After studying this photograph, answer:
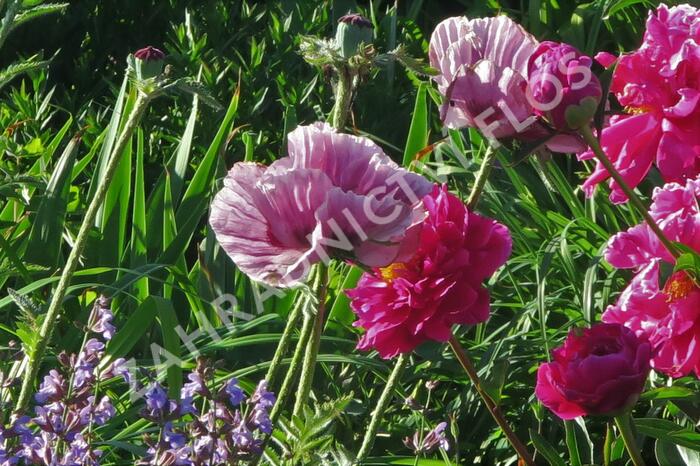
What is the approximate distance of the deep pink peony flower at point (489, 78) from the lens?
1108mm

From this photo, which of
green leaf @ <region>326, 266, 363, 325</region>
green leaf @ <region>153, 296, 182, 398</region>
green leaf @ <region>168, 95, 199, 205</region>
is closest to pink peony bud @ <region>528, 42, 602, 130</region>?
green leaf @ <region>153, 296, 182, 398</region>

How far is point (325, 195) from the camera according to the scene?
3.33 ft

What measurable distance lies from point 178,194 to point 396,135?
80 cm

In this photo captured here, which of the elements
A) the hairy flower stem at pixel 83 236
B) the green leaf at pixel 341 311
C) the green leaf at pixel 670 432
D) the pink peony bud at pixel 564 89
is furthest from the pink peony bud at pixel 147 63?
the green leaf at pixel 341 311

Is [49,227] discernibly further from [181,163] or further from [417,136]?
[417,136]

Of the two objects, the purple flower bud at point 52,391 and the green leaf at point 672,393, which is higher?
the purple flower bud at point 52,391

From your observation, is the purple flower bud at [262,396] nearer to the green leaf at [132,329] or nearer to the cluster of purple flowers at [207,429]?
the cluster of purple flowers at [207,429]

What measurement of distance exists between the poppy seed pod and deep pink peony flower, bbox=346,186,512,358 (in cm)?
17

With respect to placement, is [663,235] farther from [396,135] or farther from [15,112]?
[15,112]

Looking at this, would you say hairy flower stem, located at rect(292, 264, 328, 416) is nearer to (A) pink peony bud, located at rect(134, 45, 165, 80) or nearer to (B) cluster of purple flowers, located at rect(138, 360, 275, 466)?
(B) cluster of purple flowers, located at rect(138, 360, 275, 466)

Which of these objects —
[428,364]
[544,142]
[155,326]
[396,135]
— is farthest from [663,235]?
[396,135]

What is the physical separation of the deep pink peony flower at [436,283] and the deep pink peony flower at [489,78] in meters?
0.09

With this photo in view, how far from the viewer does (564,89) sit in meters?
1.06

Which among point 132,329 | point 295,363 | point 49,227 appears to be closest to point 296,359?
point 295,363
